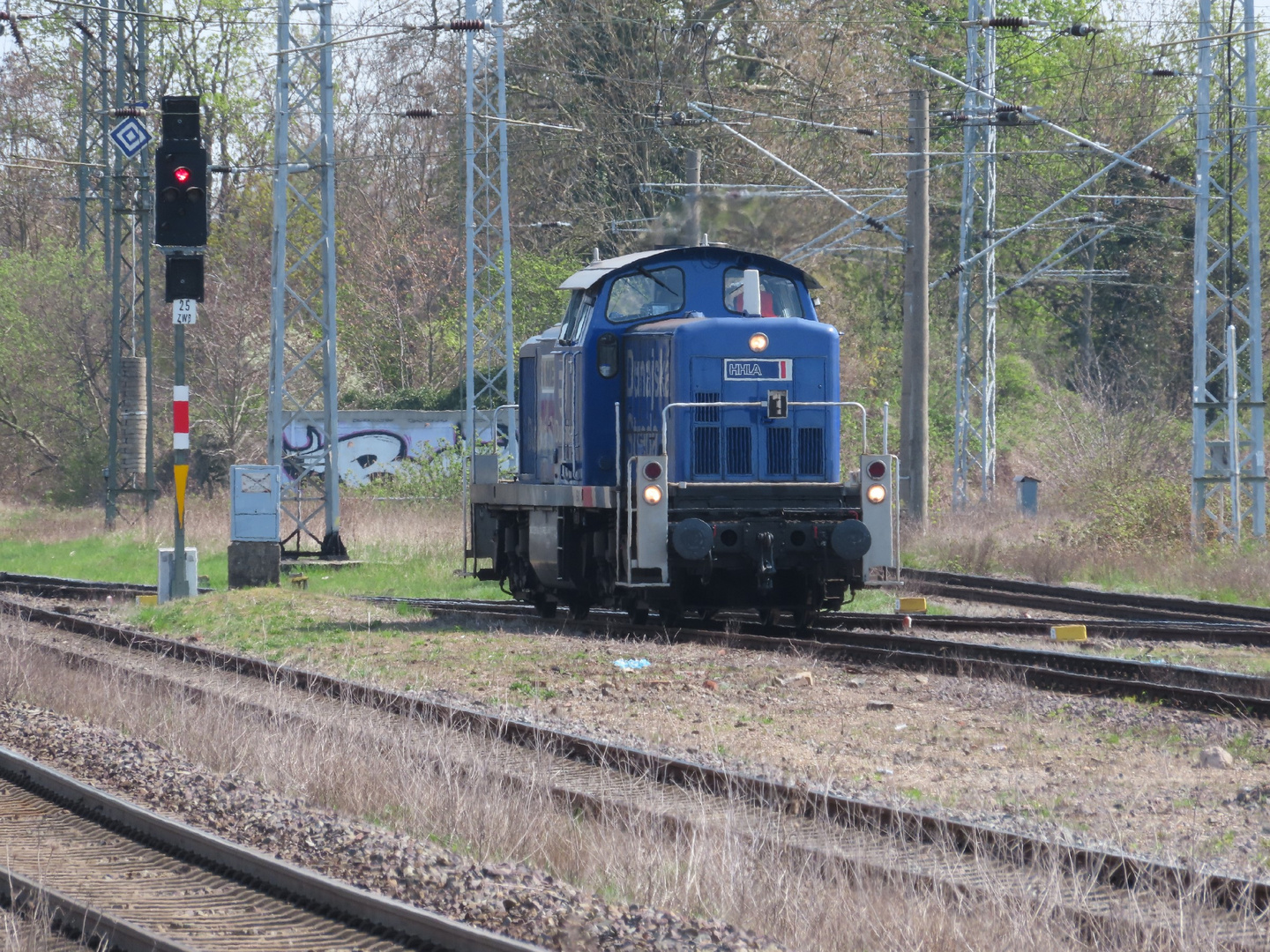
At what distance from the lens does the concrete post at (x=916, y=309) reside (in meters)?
21.6

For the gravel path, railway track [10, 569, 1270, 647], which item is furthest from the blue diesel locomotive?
the gravel path

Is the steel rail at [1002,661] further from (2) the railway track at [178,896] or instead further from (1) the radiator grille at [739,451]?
(2) the railway track at [178,896]

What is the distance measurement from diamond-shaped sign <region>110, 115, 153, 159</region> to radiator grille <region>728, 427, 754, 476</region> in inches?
617

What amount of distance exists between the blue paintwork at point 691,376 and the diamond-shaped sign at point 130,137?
45.4 ft

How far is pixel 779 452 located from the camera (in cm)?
1284

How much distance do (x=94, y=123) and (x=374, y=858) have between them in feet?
134

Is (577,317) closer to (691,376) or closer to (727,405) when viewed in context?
(691,376)

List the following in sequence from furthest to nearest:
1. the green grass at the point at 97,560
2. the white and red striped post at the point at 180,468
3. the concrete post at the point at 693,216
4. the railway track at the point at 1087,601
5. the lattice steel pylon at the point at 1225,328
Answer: the concrete post at the point at 693,216
the green grass at the point at 97,560
the lattice steel pylon at the point at 1225,328
the white and red striped post at the point at 180,468
the railway track at the point at 1087,601

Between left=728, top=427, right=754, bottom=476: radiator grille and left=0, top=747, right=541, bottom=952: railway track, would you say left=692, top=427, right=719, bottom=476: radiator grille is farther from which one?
left=0, top=747, right=541, bottom=952: railway track

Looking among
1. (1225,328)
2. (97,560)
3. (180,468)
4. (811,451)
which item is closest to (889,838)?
(811,451)

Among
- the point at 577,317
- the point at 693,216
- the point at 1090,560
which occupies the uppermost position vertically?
the point at 693,216

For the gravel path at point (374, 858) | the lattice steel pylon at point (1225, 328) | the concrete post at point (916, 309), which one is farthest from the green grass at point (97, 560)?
the lattice steel pylon at point (1225, 328)

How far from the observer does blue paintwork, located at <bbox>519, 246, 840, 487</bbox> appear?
41.3 ft

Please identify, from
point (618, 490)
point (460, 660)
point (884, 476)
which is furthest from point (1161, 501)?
point (460, 660)
